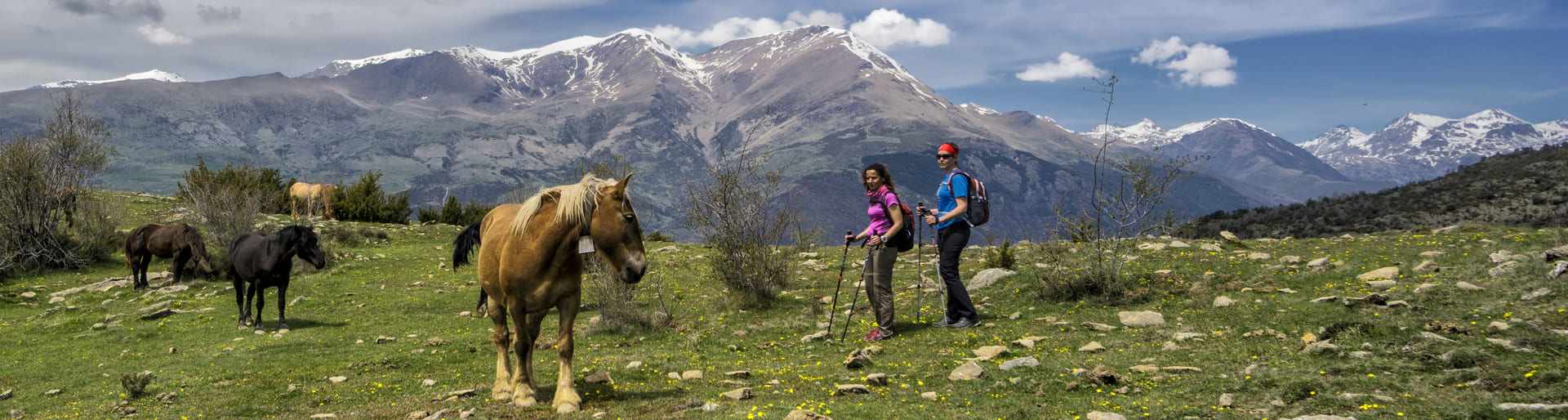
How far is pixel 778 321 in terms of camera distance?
45.0 feet

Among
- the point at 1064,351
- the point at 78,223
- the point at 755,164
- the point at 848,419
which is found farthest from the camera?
the point at 78,223

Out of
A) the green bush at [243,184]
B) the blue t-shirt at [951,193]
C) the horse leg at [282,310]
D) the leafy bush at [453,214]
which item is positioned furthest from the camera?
the leafy bush at [453,214]

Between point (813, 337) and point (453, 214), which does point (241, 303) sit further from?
point (453, 214)

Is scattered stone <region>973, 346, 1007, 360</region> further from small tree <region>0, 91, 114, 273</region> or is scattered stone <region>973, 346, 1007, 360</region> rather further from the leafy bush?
the leafy bush

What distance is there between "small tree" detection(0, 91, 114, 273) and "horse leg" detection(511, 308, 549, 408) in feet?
75.9

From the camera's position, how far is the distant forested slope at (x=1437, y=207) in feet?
128

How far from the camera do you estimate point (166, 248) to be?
20688mm

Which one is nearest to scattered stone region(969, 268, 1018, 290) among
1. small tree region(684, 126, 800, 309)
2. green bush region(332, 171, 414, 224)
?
small tree region(684, 126, 800, 309)

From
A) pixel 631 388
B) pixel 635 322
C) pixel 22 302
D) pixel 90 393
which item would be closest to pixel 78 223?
pixel 22 302

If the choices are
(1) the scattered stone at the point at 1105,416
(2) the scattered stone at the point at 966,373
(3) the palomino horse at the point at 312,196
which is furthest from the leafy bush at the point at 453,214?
(1) the scattered stone at the point at 1105,416

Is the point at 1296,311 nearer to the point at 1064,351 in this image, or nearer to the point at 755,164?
the point at 1064,351

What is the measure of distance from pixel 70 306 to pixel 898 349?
1915 cm

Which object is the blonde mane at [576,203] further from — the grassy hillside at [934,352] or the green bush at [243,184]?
the green bush at [243,184]

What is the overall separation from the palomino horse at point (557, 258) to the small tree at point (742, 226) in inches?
302
